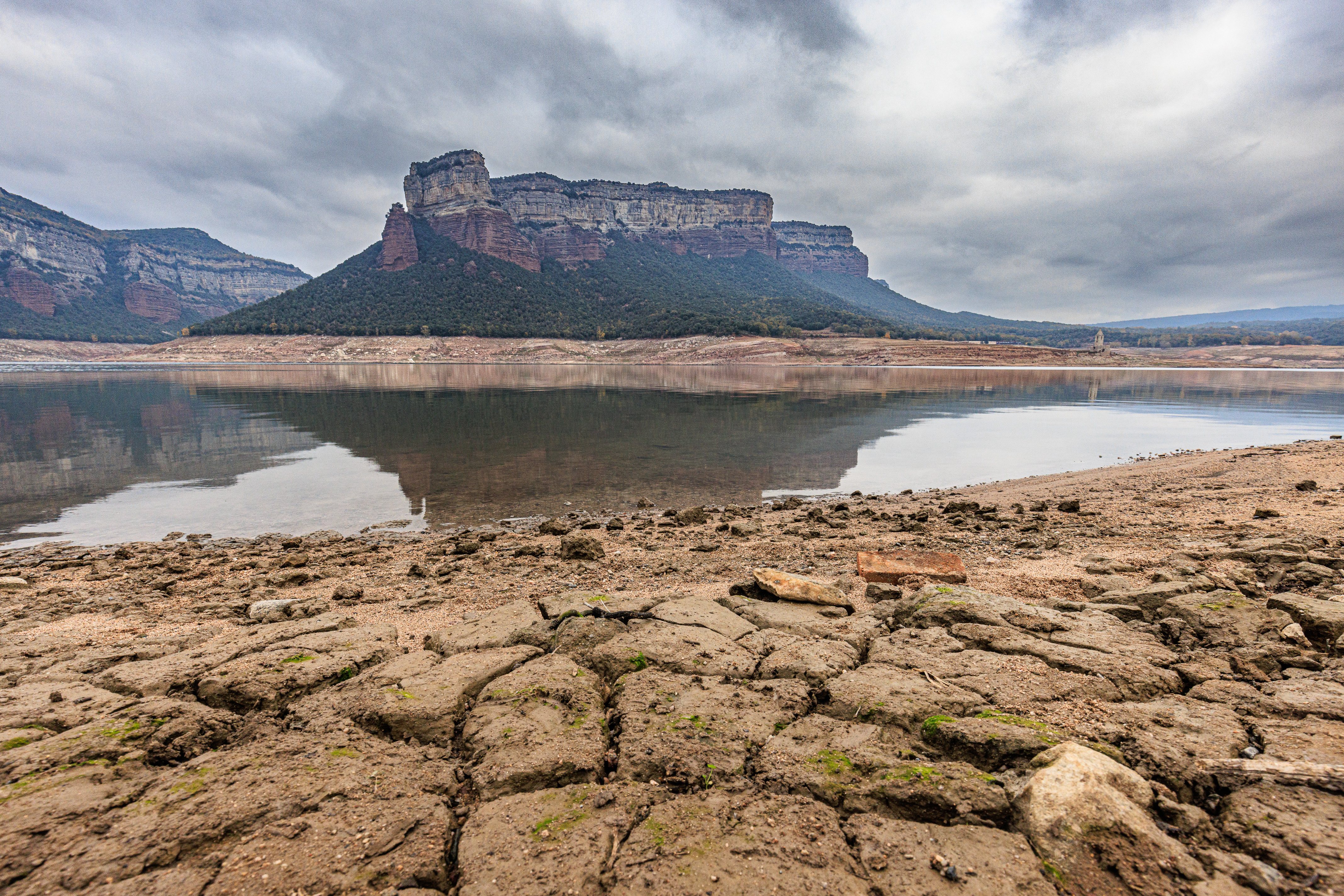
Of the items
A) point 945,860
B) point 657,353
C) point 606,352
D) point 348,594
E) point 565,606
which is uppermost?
point 606,352

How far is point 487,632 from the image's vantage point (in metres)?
4.80

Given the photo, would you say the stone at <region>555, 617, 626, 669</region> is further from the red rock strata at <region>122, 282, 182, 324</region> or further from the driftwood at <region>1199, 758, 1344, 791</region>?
the red rock strata at <region>122, 282, 182, 324</region>

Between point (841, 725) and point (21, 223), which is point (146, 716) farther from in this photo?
point (21, 223)

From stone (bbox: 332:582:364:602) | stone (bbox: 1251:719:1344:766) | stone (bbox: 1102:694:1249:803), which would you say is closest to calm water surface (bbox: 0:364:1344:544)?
stone (bbox: 332:582:364:602)

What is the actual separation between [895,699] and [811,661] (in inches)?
28.0

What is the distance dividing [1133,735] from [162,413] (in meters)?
36.5

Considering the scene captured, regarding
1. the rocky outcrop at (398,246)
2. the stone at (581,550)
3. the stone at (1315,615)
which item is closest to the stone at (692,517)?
the stone at (581,550)

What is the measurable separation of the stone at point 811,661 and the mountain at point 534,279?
98473mm

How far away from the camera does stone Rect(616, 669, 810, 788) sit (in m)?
2.89

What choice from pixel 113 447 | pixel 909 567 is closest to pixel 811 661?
pixel 909 567

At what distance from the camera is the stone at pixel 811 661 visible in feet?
12.7

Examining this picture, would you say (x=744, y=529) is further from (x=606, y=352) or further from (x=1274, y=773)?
(x=606, y=352)

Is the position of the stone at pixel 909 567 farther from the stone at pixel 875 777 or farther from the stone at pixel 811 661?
the stone at pixel 875 777

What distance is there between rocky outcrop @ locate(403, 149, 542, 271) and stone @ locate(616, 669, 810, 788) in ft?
530
